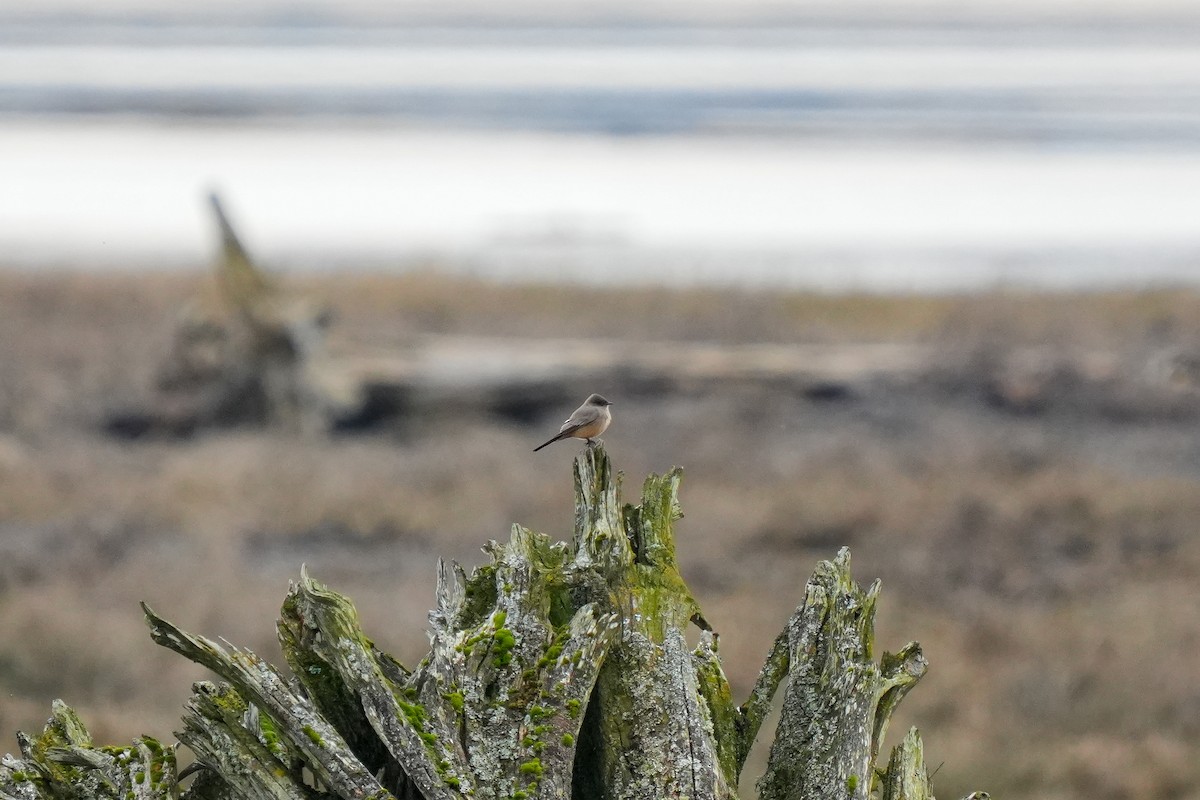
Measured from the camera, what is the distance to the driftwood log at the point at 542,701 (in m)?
4.40

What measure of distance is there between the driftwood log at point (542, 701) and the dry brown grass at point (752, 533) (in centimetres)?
719

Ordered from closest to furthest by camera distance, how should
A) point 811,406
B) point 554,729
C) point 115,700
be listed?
point 554,729 → point 115,700 → point 811,406

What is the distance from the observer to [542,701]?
15.0 feet

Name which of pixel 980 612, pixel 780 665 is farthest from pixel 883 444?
pixel 780 665

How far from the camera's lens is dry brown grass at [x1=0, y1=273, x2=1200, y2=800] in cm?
1315

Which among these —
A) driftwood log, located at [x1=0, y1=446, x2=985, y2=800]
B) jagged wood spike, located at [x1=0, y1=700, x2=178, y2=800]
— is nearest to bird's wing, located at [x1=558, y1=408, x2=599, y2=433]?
driftwood log, located at [x1=0, y1=446, x2=985, y2=800]

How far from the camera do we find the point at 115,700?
13.1 metres

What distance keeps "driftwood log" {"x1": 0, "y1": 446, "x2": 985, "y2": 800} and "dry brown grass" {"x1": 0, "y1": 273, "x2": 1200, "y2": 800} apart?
719 cm

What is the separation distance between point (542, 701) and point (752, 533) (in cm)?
1492

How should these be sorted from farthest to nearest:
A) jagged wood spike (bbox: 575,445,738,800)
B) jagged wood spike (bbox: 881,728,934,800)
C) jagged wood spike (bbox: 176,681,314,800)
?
jagged wood spike (bbox: 881,728,934,800) → jagged wood spike (bbox: 575,445,738,800) → jagged wood spike (bbox: 176,681,314,800)

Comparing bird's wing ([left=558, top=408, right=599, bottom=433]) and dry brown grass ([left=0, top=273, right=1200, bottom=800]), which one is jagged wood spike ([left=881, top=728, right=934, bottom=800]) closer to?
bird's wing ([left=558, top=408, right=599, bottom=433])

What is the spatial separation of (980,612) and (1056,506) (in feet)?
15.4

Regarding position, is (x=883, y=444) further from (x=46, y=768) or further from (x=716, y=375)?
(x=46, y=768)

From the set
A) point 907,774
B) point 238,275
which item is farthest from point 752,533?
point 907,774
